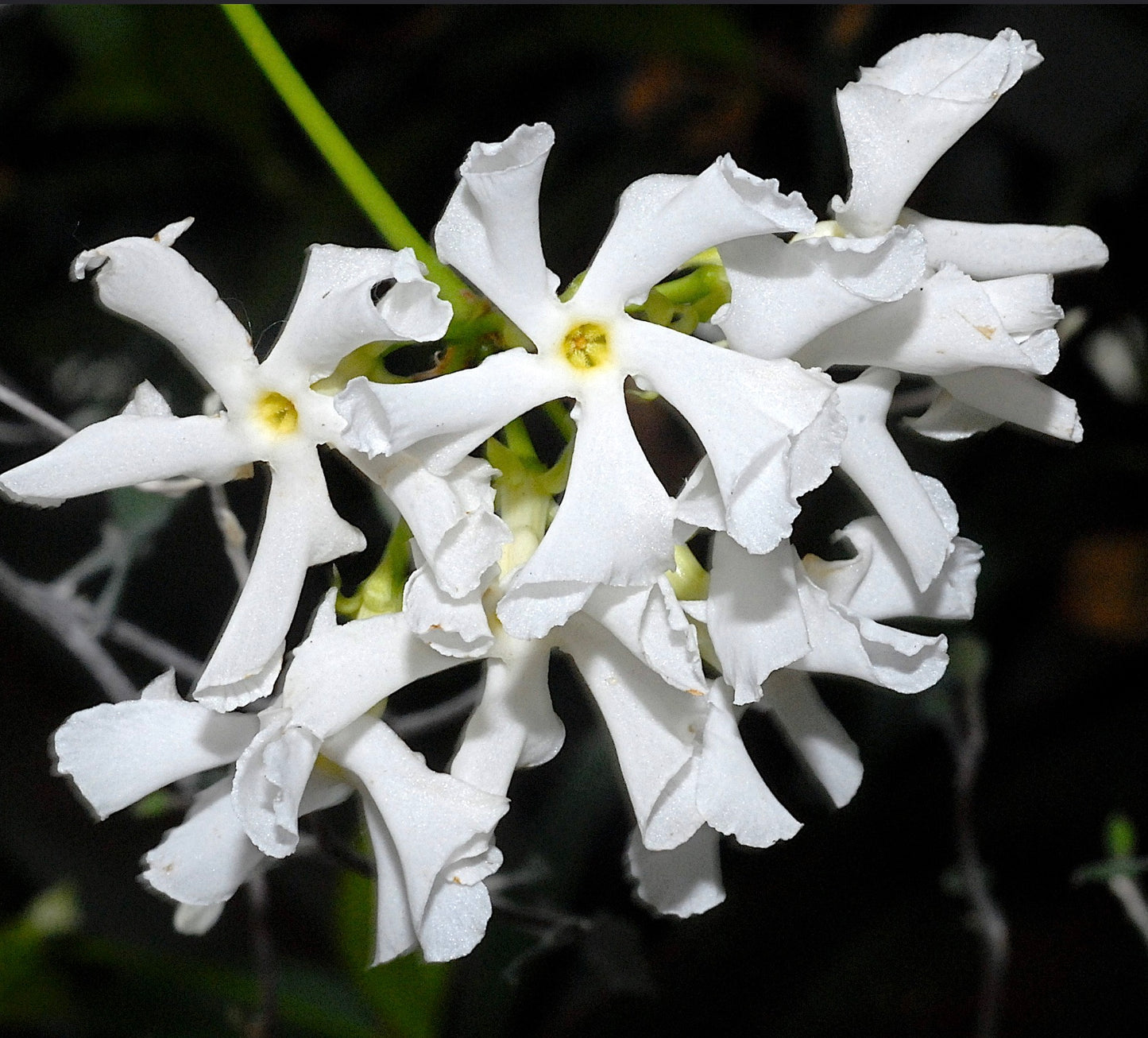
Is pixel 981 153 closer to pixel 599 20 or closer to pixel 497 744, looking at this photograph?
pixel 599 20

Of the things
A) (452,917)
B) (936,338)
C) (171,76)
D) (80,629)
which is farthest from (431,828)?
(171,76)

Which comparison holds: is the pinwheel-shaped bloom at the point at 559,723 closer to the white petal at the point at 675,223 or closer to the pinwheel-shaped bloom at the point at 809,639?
the pinwheel-shaped bloom at the point at 809,639

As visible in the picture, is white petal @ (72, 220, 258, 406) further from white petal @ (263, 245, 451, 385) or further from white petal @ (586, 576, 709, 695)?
white petal @ (586, 576, 709, 695)

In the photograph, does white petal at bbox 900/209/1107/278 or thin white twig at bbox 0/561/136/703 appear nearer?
white petal at bbox 900/209/1107/278

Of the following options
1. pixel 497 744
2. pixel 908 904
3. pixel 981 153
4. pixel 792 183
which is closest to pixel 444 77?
pixel 792 183

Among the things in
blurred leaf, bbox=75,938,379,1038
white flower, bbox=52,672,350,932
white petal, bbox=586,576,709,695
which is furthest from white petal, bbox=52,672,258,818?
blurred leaf, bbox=75,938,379,1038

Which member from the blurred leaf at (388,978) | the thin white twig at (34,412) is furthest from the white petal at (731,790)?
the blurred leaf at (388,978)
